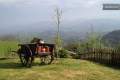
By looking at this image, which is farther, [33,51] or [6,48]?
[6,48]

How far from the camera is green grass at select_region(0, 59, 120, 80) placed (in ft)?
59.0

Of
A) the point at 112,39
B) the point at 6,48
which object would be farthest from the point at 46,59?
the point at 112,39

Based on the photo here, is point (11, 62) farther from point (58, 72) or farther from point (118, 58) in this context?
point (118, 58)

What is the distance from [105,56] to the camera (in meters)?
Answer: 25.7

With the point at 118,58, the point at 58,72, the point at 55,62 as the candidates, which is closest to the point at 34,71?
the point at 58,72

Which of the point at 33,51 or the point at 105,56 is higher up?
the point at 33,51

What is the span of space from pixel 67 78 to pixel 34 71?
236 cm

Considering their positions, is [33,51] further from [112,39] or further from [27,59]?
[112,39]

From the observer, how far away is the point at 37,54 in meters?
21.1

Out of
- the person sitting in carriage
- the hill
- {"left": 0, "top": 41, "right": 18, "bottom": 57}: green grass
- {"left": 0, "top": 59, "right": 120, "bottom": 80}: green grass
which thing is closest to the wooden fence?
{"left": 0, "top": 59, "right": 120, "bottom": 80}: green grass

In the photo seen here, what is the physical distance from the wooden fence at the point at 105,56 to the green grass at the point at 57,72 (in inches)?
131

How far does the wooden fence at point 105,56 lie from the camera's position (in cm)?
2464

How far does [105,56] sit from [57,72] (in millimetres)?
7466

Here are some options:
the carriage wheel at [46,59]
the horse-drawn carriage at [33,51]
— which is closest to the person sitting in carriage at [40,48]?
the horse-drawn carriage at [33,51]
